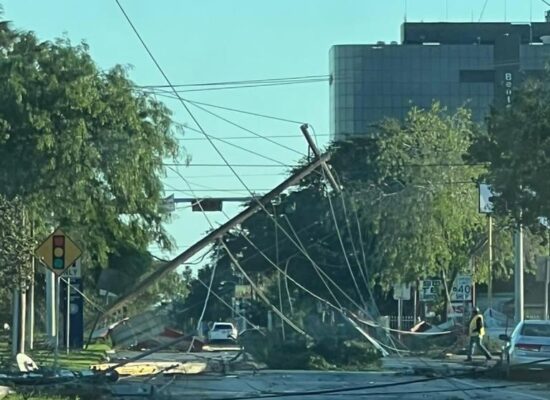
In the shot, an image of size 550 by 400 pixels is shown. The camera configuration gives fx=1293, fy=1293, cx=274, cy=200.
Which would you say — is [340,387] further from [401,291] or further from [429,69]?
[429,69]

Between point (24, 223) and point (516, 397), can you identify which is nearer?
point (516, 397)

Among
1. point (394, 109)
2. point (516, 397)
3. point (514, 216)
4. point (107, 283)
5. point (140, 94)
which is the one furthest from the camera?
point (394, 109)

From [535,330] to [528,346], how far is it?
0.73m

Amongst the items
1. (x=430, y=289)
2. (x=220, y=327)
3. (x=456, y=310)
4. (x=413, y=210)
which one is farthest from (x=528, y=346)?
(x=220, y=327)

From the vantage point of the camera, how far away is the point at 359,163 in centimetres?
7175

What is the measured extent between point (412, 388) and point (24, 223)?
11.2 metres

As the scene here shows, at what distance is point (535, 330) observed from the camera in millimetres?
31594

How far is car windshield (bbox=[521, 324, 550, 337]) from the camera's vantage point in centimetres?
3139

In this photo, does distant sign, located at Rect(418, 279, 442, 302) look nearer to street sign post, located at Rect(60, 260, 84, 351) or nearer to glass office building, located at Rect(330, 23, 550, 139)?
street sign post, located at Rect(60, 260, 84, 351)

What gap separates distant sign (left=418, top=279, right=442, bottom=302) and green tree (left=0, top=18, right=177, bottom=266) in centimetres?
2696

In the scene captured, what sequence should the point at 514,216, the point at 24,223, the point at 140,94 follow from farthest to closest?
the point at 140,94, the point at 24,223, the point at 514,216

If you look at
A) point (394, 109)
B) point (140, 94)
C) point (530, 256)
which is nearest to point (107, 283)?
point (140, 94)

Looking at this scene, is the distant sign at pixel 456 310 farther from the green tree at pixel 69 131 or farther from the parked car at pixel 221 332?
the green tree at pixel 69 131

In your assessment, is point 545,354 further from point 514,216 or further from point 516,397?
point 516,397
